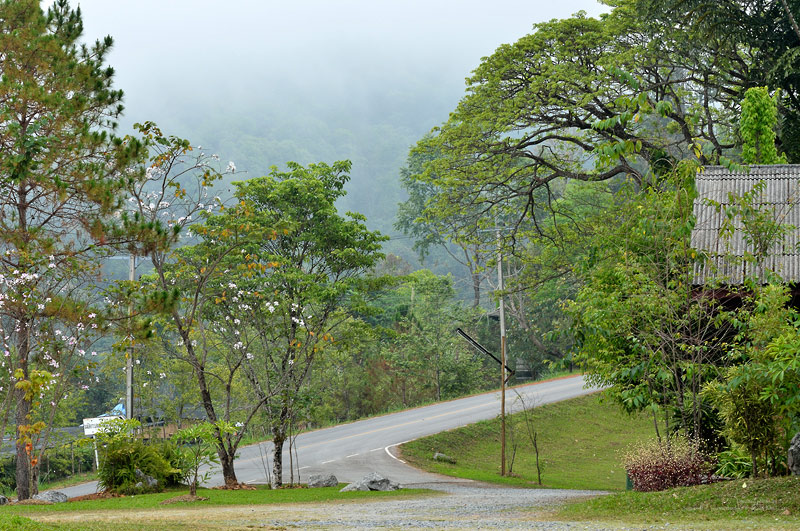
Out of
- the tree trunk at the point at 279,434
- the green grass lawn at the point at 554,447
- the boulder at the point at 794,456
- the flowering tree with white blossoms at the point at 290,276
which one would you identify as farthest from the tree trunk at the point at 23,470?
the boulder at the point at 794,456

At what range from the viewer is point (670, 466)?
11.6 meters

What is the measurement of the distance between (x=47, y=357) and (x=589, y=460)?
1640 cm

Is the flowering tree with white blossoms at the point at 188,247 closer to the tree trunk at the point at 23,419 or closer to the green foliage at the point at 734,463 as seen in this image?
the tree trunk at the point at 23,419

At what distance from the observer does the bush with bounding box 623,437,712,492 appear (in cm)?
1148

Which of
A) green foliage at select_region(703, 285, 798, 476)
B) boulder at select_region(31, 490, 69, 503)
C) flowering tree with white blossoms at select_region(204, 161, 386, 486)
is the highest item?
flowering tree with white blossoms at select_region(204, 161, 386, 486)

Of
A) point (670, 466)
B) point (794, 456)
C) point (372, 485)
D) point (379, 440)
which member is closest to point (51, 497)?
point (372, 485)

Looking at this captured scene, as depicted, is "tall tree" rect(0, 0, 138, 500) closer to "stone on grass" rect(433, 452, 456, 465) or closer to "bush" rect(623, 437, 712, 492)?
"bush" rect(623, 437, 712, 492)

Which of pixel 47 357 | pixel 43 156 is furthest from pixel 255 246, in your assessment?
pixel 43 156

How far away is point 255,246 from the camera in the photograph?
57.6 ft

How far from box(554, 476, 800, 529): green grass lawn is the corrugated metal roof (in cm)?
396

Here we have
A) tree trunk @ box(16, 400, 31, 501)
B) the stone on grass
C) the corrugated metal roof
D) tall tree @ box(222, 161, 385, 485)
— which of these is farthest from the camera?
the stone on grass

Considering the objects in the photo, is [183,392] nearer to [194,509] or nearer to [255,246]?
[255,246]

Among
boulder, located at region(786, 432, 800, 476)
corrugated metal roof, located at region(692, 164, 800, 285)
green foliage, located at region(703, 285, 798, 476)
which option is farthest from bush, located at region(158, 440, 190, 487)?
boulder, located at region(786, 432, 800, 476)

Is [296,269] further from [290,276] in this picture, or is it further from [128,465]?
[128,465]
